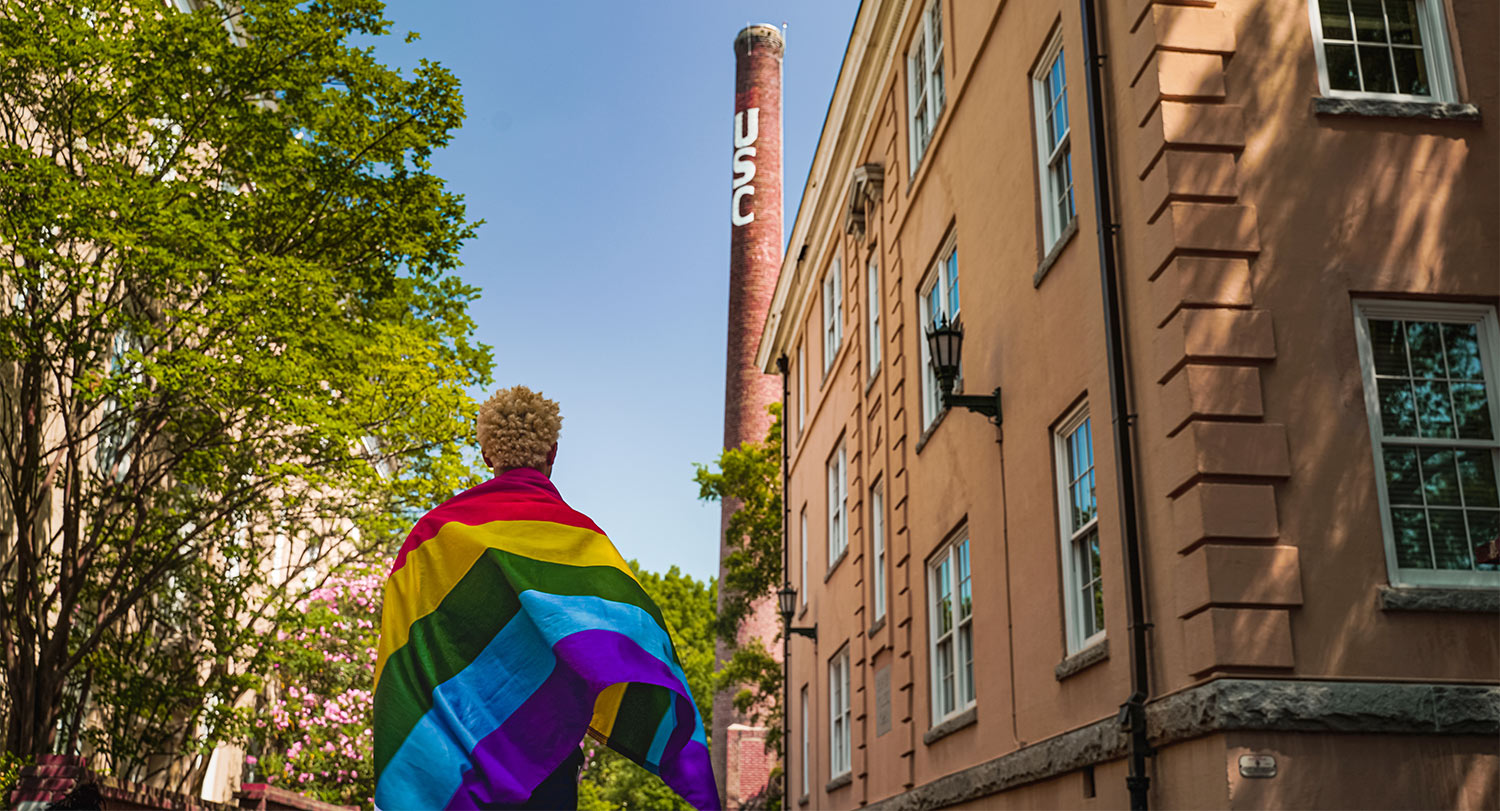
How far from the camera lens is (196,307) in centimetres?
1678

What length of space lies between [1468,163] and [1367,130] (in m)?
0.69

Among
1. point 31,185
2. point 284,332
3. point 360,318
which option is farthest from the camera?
point 360,318

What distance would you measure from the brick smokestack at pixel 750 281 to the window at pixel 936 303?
922 inches

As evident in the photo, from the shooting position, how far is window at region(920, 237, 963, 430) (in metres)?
14.4

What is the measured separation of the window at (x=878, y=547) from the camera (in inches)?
688

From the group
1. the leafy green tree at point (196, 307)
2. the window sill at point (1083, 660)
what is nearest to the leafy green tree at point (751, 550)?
the leafy green tree at point (196, 307)

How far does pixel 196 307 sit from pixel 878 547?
935cm

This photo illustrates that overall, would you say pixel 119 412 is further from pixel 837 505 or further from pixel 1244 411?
pixel 1244 411

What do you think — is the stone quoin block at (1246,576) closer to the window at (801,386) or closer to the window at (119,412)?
the window at (119,412)

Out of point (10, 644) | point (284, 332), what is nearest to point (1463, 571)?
point (284, 332)

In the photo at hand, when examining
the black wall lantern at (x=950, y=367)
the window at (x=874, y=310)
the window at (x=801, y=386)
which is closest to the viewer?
the black wall lantern at (x=950, y=367)

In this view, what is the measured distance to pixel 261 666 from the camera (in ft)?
62.2

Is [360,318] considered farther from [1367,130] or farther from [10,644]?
[1367,130]

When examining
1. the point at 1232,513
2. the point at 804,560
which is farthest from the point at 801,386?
the point at 1232,513
